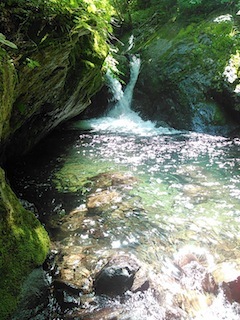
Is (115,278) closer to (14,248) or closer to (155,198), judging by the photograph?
(14,248)

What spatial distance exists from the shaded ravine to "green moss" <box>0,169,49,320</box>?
0.27 meters

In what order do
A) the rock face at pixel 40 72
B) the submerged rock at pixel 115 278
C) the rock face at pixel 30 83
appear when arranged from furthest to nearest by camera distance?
1. the rock face at pixel 40 72
2. the submerged rock at pixel 115 278
3. the rock face at pixel 30 83

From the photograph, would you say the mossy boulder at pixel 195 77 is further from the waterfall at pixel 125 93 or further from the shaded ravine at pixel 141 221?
the shaded ravine at pixel 141 221

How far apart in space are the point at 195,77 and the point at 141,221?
26.8 feet

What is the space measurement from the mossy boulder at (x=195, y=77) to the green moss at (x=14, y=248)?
8.72m

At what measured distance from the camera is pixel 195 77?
12.0 metres

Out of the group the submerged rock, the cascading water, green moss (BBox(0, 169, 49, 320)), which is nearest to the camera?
green moss (BBox(0, 169, 49, 320))

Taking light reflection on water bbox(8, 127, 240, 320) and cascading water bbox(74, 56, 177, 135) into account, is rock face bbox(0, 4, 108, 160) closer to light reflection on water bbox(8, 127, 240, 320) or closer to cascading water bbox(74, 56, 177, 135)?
light reflection on water bbox(8, 127, 240, 320)

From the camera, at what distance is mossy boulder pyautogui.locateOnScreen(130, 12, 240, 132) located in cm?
1128

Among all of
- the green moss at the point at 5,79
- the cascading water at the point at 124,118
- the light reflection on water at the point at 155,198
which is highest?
the green moss at the point at 5,79

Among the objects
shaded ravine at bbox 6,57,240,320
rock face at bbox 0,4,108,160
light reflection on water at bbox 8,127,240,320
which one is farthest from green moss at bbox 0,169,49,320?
rock face at bbox 0,4,108,160

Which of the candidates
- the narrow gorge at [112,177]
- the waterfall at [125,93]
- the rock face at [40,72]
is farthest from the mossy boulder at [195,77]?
the rock face at [40,72]

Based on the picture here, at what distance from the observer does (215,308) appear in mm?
3777

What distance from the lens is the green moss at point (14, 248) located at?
325 centimetres
